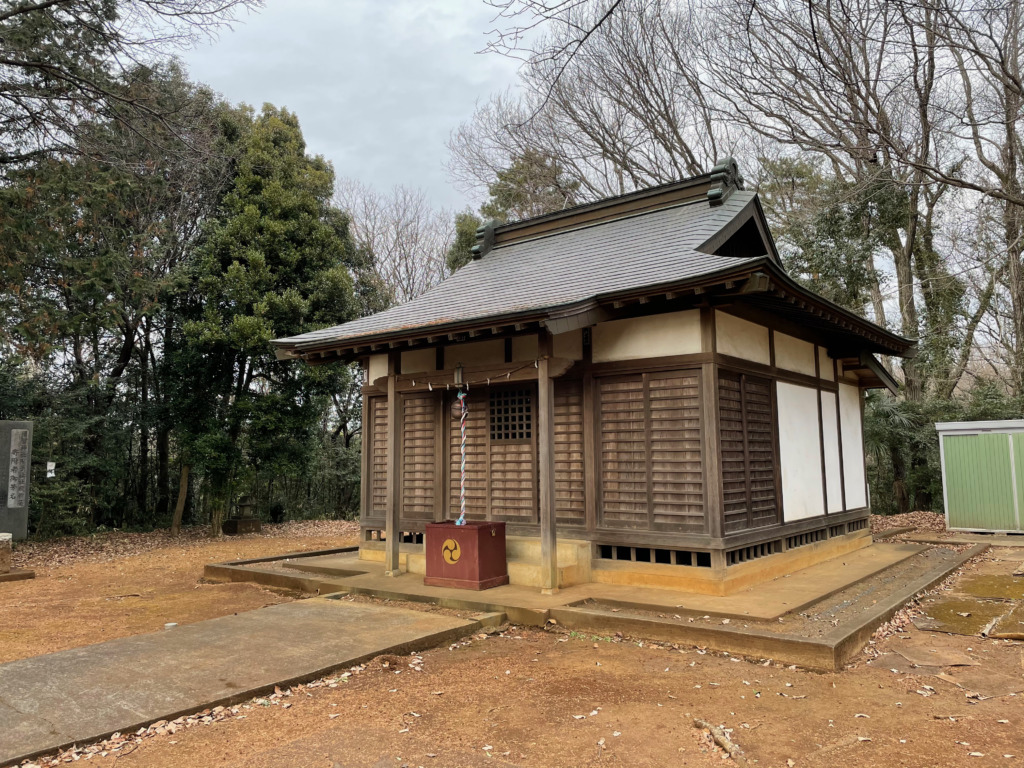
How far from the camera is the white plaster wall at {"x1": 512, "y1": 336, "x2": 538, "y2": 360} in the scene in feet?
26.8

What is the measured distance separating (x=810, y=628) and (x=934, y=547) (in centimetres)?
710

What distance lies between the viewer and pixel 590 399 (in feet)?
25.5

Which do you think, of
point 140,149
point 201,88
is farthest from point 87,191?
point 201,88

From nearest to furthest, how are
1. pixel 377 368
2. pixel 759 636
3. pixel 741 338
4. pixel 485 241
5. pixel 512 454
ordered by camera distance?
pixel 759 636
pixel 741 338
pixel 512 454
pixel 377 368
pixel 485 241

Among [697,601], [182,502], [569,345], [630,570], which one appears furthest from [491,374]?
[182,502]

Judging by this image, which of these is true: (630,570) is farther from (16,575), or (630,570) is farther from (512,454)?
(16,575)

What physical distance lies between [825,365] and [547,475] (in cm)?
562

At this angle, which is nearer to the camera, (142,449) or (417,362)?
(417,362)

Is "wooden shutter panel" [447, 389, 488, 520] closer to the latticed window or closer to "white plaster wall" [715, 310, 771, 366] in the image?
the latticed window

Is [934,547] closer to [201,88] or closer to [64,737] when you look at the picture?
[64,737]

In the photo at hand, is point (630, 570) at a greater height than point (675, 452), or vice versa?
point (675, 452)

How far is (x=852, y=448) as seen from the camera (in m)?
10.7

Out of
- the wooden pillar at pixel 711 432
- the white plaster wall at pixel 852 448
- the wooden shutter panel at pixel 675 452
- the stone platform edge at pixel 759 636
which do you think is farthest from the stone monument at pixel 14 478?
the white plaster wall at pixel 852 448

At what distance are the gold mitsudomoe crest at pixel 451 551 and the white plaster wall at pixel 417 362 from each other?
2539 mm
